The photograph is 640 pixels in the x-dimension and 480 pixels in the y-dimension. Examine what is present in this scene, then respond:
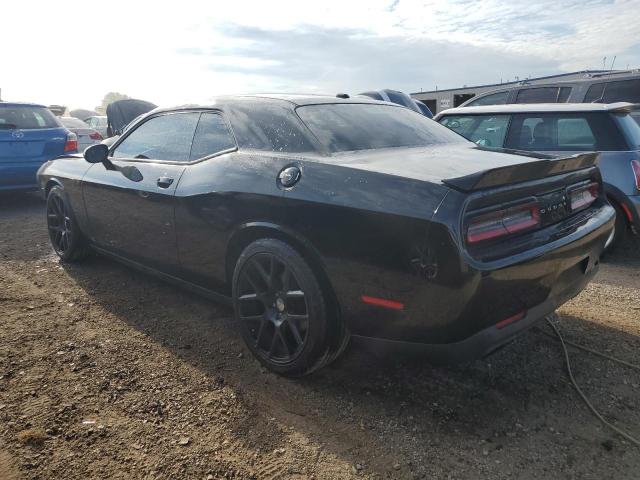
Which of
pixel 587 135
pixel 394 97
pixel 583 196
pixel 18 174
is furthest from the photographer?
pixel 394 97

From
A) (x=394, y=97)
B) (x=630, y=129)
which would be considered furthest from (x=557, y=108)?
(x=394, y=97)

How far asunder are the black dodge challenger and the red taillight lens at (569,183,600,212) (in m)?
0.01

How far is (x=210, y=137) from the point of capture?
3.07 metres

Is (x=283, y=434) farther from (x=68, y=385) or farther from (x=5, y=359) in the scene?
(x=5, y=359)

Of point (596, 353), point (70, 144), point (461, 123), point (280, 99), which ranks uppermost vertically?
point (280, 99)

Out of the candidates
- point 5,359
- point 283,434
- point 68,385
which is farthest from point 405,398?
point 5,359

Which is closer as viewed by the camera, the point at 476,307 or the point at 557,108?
the point at 476,307

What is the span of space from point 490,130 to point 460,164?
11.4ft

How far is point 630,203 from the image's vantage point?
445 cm

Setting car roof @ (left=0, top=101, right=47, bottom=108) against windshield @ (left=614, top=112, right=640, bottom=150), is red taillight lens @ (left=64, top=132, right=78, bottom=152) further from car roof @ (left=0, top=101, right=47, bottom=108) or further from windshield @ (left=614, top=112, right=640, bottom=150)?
windshield @ (left=614, top=112, right=640, bottom=150)

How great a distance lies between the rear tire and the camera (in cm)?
431

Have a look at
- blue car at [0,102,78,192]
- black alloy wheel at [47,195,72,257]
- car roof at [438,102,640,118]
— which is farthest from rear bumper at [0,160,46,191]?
car roof at [438,102,640,118]

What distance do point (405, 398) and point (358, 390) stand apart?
25 centimetres

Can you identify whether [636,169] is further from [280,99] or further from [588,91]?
[280,99]
